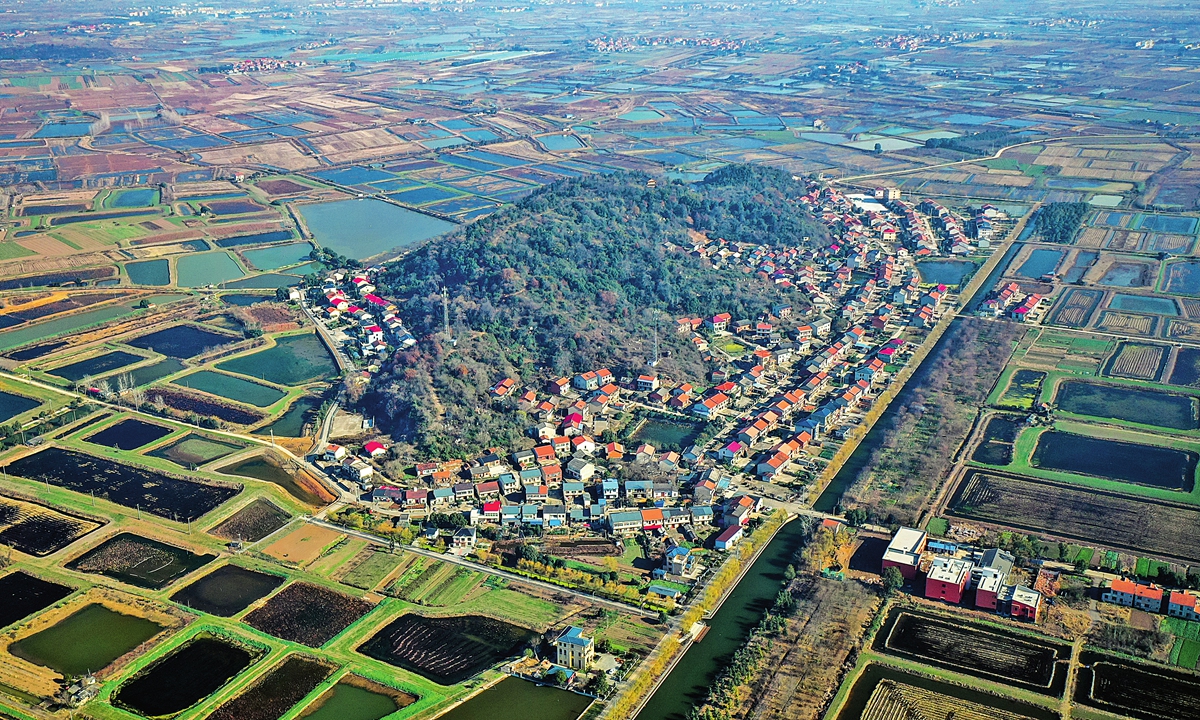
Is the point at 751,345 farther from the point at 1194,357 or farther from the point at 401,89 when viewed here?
the point at 401,89

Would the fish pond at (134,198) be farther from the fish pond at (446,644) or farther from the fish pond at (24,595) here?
the fish pond at (446,644)

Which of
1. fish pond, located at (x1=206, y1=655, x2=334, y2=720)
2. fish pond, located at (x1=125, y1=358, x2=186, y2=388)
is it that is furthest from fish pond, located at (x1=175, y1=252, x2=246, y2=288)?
fish pond, located at (x1=206, y1=655, x2=334, y2=720)

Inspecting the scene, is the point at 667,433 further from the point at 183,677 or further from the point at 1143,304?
the point at 1143,304

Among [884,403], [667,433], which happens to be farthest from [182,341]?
[884,403]

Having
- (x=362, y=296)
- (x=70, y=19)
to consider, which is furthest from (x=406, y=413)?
(x=70, y=19)

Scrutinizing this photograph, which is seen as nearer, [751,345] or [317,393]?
[317,393]

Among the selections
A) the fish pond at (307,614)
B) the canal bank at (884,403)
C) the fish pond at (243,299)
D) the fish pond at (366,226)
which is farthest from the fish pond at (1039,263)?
the fish pond at (307,614)

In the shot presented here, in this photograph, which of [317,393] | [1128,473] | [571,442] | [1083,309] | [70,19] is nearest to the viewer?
[1128,473]

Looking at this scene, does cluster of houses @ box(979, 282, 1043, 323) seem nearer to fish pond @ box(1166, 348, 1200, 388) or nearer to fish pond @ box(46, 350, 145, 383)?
fish pond @ box(1166, 348, 1200, 388)

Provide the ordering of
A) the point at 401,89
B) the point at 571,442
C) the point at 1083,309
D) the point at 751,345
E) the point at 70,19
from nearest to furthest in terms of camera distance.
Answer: the point at 571,442, the point at 751,345, the point at 1083,309, the point at 401,89, the point at 70,19
